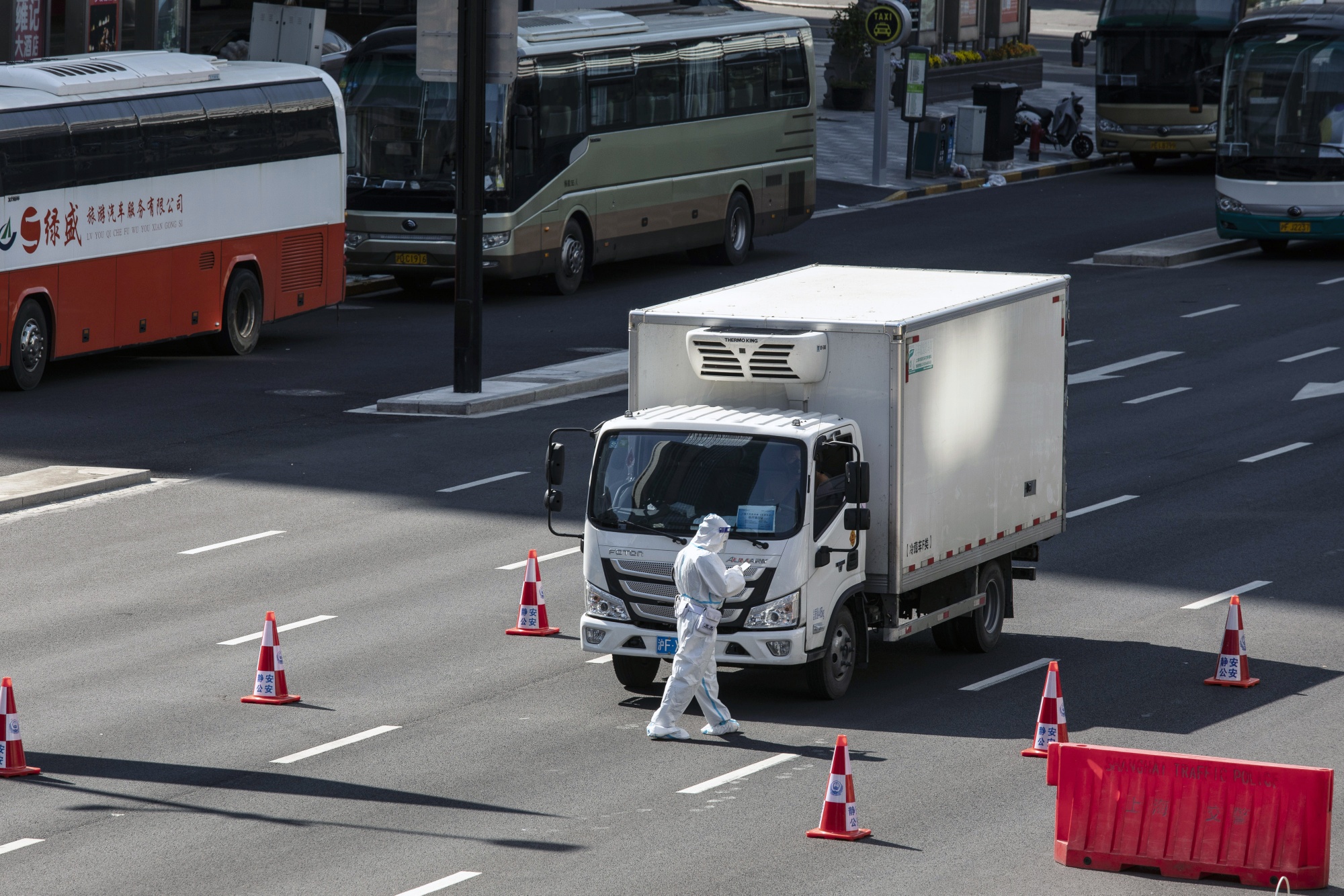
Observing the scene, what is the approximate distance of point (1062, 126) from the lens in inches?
2023

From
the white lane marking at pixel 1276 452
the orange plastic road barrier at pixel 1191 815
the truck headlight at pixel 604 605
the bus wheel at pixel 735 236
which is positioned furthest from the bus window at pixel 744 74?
the orange plastic road barrier at pixel 1191 815

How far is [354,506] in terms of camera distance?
811 inches

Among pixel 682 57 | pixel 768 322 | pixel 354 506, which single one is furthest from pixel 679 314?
pixel 682 57

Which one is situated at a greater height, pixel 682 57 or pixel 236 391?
pixel 682 57

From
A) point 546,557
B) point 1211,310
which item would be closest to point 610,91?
point 1211,310

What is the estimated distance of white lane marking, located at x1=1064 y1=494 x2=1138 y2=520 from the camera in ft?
68.0

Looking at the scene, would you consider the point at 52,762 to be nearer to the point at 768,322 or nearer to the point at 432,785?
the point at 432,785

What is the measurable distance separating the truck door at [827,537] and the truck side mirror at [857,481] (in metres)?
0.19

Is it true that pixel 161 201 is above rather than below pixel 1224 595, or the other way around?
above

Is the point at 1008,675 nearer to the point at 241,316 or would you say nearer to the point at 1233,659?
the point at 1233,659

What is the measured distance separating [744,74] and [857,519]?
23422 millimetres

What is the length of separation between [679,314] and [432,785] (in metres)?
3.88

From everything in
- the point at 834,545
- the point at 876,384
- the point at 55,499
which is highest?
the point at 876,384

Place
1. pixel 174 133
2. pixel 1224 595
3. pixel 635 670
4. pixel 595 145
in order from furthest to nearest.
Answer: pixel 595 145
pixel 174 133
pixel 1224 595
pixel 635 670
